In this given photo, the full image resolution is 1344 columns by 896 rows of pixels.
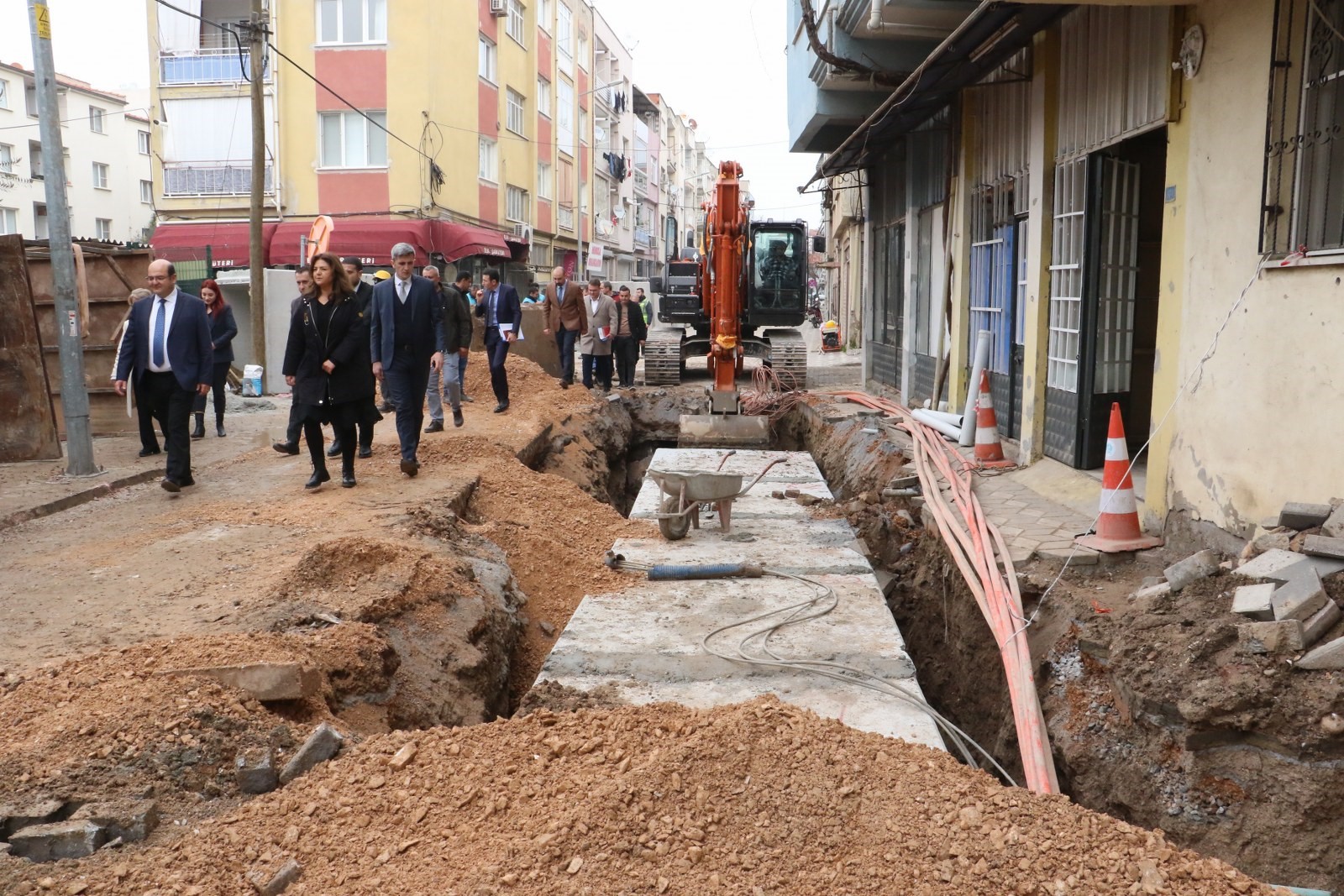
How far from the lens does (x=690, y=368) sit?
2247cm

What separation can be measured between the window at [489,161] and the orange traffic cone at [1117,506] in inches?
1020

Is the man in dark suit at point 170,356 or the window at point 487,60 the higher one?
the window at point 487,60

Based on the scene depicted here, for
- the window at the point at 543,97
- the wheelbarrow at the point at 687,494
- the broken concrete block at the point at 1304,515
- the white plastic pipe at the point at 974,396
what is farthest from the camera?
the window at the point at 543,97

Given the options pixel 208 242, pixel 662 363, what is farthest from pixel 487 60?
pixel 662 363

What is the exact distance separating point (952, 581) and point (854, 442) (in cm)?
473

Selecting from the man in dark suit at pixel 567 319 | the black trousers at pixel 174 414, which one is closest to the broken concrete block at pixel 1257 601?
the black trousers at pixel 174 414

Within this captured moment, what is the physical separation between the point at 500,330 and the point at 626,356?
5.66 metres

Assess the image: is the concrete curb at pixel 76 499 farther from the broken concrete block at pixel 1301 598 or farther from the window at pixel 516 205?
the window at pixel 516 205

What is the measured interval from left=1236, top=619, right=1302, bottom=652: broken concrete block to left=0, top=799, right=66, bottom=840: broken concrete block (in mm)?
4286

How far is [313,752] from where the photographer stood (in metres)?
3.50

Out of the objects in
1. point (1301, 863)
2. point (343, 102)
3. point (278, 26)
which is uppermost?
point (278, 26)

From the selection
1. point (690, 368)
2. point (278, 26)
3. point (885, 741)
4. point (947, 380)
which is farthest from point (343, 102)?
point (885, 741)

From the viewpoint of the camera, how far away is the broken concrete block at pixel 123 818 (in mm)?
3029

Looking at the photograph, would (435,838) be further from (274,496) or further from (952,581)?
(274,496)
